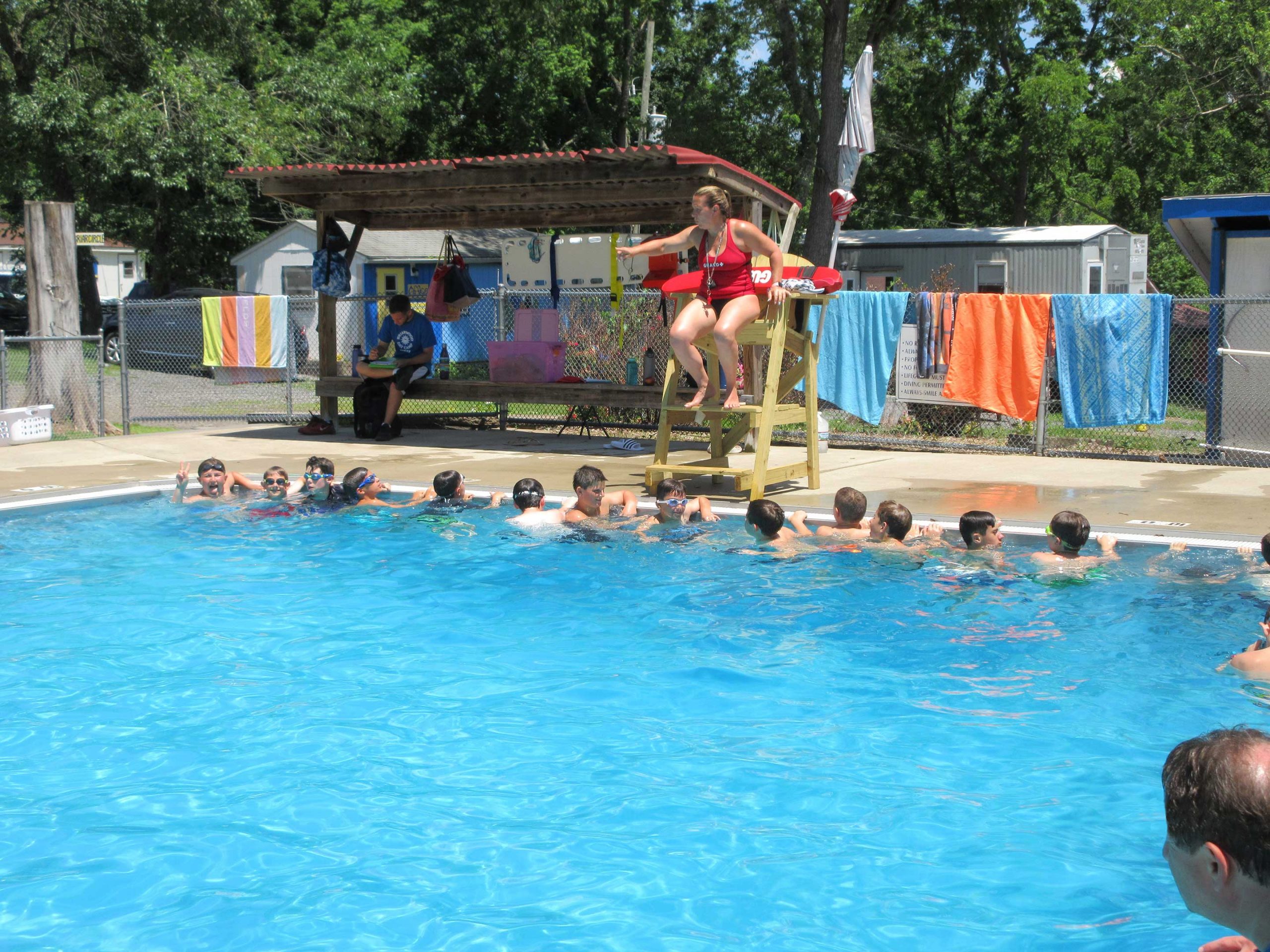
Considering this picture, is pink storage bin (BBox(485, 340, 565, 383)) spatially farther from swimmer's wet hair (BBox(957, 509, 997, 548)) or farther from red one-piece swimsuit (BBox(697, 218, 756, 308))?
swimmer's wet hair (BBox(957, 509, 997, 548))

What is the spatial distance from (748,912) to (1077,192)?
109ft

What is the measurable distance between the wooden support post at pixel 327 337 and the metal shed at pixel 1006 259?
30.8 feet

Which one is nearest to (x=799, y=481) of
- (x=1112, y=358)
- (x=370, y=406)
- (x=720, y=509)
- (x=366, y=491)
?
(x=720, y=509)

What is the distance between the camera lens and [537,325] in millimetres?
14859

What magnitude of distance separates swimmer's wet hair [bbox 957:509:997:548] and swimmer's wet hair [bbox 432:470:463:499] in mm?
3987

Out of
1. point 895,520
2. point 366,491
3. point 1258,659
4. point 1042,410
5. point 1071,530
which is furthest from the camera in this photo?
point 1042,410

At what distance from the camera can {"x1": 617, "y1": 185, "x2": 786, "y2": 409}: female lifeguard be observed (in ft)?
30.5

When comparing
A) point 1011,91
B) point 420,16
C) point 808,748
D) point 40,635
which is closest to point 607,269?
point 40,635

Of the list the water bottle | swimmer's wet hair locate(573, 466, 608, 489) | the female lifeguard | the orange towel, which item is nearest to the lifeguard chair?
the female lifeguard

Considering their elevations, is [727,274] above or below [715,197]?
below

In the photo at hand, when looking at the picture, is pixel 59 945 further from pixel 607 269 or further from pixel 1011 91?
pixel 1011 91

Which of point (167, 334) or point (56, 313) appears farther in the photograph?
point (167, 334)

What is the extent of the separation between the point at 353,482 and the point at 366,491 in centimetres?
13

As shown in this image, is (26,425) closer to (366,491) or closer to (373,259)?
(366,491)
